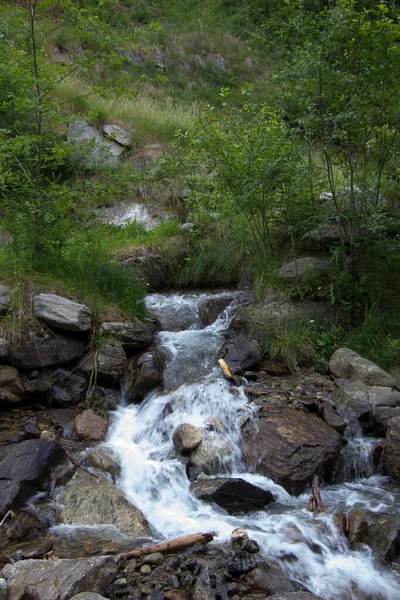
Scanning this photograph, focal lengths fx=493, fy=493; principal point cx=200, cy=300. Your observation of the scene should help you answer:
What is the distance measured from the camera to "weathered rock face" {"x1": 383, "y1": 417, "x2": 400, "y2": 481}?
3.78m

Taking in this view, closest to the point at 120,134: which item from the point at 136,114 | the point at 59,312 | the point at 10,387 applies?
the point at 136,114

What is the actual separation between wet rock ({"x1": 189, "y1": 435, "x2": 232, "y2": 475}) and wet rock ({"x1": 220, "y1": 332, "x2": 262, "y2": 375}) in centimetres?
112

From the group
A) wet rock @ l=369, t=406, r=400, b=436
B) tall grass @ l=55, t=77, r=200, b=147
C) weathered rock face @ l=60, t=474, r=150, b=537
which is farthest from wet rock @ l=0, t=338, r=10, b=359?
→ tall grass @ l=55, t=77, r=200, b=147

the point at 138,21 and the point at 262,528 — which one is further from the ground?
the point at 138,21

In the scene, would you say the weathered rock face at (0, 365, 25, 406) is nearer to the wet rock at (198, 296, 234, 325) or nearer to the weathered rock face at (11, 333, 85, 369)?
the weathered rock face at (11, 333, 85, 369)

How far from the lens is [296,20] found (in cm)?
483

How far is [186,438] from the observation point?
4055 millimetres

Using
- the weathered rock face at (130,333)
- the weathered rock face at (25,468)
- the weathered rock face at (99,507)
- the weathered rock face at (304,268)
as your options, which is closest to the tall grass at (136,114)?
the weathered rock face at (304,268)

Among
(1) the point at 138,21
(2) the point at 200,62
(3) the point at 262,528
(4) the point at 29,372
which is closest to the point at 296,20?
(4) the point at 29,372

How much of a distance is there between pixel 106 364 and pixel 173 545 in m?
2.28

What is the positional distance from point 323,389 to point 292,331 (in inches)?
33.3

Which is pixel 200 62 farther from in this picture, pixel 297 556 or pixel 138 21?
pixel 297 556

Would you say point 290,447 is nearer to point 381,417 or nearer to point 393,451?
point 393,451

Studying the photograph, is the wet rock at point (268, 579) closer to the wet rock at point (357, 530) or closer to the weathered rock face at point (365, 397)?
the wet rock at point (357, 530)
